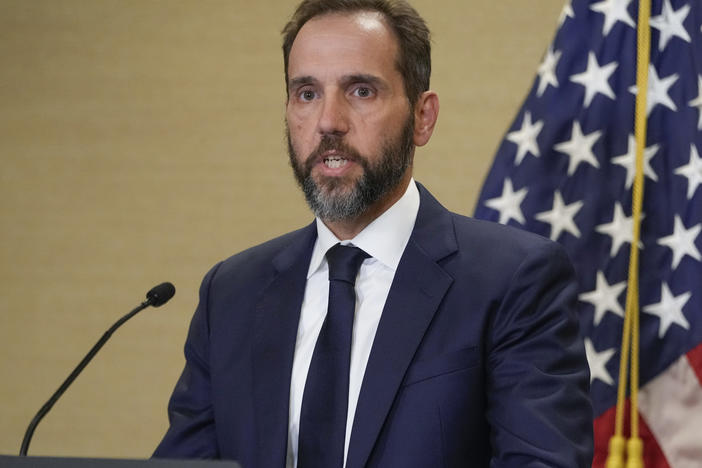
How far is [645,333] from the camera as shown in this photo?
8.29 feet

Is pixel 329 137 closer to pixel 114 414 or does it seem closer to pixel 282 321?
pixel 282 321

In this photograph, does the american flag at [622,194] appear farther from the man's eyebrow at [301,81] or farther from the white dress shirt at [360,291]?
the man's eyebrow at [301,81]

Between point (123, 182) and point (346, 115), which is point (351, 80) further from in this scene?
point (123, 182)

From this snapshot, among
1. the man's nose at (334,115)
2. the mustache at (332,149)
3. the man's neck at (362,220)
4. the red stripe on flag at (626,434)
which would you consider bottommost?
the red stripe on flag at (626,434)

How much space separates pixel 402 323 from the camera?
5.84 feet

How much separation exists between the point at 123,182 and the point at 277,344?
1806 millimetres

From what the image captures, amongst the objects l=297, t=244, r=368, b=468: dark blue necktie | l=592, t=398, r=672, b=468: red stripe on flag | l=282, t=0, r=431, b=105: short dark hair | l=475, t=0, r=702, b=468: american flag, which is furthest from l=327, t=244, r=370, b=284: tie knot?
l=592, t=398, r=672, b=468: red stripe on flag

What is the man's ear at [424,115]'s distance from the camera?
2.04m

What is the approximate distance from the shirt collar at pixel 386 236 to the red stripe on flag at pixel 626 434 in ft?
3.00

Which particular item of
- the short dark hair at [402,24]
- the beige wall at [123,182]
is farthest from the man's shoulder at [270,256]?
the beige wall at [123,182]

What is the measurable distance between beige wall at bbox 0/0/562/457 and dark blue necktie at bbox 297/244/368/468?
1.47 meters

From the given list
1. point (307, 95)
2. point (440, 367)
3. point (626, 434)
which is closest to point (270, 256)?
point (307, 95)

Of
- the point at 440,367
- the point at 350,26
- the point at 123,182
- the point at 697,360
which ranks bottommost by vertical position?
the point at 697,360

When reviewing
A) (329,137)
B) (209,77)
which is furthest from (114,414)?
(329,137)
